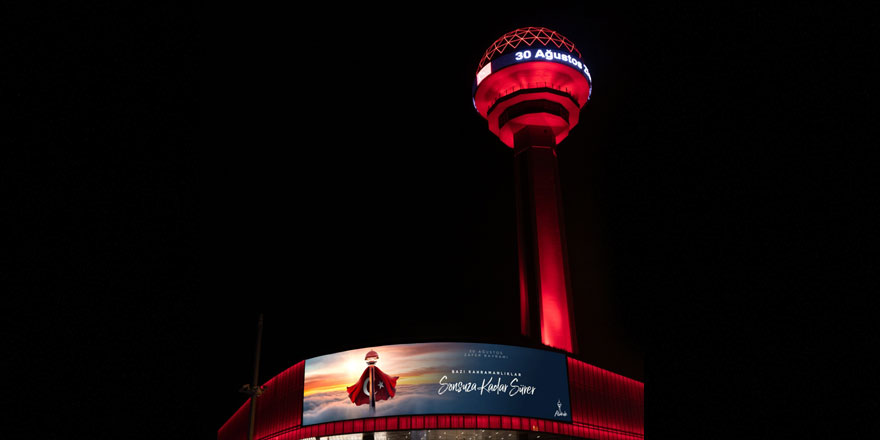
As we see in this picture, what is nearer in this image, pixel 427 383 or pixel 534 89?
pixel 427 383

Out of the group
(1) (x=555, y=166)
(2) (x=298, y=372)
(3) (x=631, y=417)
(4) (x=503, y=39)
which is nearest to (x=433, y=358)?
(2) (x=298, y=372)

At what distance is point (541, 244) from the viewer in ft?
190

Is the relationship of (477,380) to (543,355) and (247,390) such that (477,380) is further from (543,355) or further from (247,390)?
(247,390)

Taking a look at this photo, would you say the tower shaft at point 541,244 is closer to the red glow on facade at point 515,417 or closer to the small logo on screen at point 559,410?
the red glow on facade at point 515,417

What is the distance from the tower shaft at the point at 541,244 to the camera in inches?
2174

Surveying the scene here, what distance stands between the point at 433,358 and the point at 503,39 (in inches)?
1400

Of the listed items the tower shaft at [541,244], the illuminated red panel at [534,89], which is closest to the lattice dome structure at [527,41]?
the illuminated red panel at [534,89]

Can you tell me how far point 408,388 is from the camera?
132 ft

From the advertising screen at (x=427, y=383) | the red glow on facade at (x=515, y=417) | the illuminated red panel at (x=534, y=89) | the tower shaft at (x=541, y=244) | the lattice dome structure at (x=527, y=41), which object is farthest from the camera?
the lattice dome structure at (x=527, y=41)

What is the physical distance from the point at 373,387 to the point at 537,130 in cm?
3165

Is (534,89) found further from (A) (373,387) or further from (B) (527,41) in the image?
(A) (373,387)

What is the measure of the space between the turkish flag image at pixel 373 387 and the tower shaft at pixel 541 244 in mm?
17736

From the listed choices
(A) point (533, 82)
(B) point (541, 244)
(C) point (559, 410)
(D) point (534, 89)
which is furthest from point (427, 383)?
(A) point (533, 82)

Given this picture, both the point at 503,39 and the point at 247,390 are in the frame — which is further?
the point at 503,39
